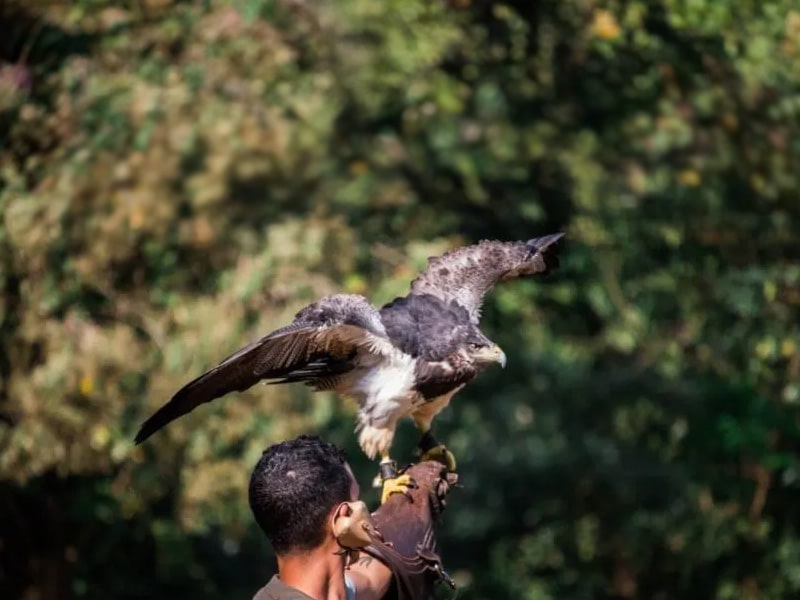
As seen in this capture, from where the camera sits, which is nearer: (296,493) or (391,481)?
(296,493)

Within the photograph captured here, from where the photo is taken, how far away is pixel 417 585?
3.21 meters

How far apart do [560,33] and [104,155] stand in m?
3.20

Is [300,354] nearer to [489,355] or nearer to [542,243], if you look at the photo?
[489,355]

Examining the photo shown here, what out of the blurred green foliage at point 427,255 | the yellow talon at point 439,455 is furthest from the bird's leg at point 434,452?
the blurred green foliage at point 427,255

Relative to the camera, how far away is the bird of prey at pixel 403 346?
448 cm

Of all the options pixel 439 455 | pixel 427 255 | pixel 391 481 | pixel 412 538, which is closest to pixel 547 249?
pixel 439 455

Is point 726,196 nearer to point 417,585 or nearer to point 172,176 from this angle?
point 172,176

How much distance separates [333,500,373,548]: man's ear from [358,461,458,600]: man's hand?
13 centimetres

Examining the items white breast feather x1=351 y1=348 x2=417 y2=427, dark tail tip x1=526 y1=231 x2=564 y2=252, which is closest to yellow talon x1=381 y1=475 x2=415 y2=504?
white breast feather x1=351 y1=348 x2=417 y2=427

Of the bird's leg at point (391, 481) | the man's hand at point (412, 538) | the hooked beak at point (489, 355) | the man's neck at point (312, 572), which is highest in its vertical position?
the man's neck at point (312, 572)

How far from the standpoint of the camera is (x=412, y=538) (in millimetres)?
3354

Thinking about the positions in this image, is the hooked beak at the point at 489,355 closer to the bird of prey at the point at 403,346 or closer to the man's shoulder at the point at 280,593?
the bird of prey at the point at 403,346

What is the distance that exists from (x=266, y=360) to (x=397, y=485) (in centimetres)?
54

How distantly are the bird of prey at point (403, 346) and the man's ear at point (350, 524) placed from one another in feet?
4.67
